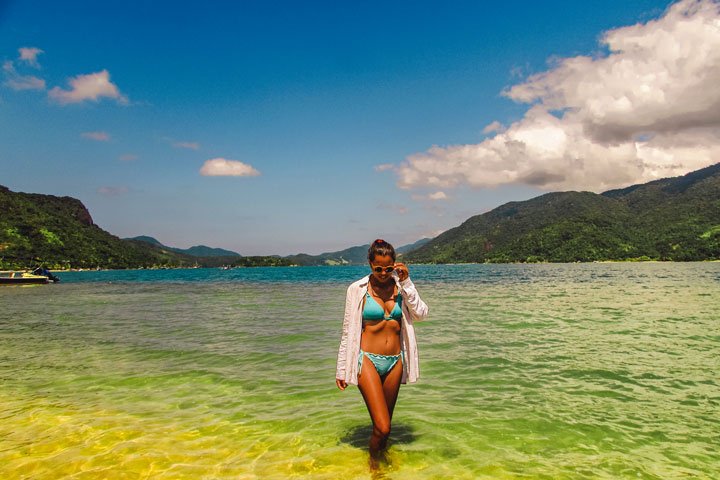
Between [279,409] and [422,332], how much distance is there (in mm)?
11740

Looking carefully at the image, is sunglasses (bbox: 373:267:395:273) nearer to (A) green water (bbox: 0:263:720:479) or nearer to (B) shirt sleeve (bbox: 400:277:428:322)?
(B) shirt sleeve (bbox: 400:277:428:322)

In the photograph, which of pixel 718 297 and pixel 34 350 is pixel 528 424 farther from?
pixel 718 297

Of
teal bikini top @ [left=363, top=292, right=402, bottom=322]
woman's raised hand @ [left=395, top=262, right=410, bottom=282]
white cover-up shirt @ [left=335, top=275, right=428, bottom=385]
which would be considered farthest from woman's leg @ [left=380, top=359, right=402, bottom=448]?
woman's raised hand @ [left=395, top=262, right=410, bottom=282]

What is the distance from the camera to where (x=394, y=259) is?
620 centimetres

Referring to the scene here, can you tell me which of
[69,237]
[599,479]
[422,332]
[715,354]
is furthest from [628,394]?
[69,237]

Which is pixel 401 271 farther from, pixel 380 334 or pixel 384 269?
pixel 380 334

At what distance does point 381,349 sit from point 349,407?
4.05 metres

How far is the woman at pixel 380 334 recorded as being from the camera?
609 centimetres

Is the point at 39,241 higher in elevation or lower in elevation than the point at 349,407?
higher

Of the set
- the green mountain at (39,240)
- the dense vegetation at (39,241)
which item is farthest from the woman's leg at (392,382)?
the green mountain at (39,240)

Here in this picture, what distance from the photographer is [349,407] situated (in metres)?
9.55

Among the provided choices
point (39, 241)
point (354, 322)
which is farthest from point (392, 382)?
point (39, 241)

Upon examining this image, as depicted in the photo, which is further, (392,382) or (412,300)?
(392,382)

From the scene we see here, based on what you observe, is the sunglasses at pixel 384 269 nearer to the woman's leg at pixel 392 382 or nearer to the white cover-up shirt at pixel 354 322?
the white cover-up shirt at pixel 354 322
